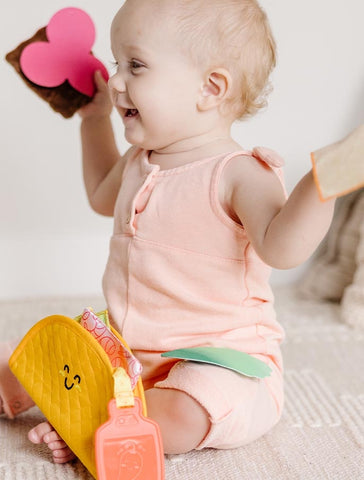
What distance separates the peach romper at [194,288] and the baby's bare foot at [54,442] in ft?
0.39

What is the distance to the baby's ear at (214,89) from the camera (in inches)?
31.1

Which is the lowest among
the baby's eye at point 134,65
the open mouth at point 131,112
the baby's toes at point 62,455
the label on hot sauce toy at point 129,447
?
the baby's toes at point 62,455

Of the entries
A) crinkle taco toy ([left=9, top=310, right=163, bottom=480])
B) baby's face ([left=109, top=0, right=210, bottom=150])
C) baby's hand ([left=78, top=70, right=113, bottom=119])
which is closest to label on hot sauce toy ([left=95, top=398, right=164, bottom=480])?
crinkle taco toy ([left=9, top=310, right=163, bottom=480])

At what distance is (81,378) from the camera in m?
0.76

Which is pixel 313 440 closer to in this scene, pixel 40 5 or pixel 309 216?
pixel 309 216

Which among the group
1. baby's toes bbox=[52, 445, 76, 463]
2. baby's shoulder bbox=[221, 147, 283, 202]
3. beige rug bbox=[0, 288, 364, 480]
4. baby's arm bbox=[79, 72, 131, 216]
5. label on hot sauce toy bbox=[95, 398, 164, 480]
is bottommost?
beige rug bbox=[0, 288, 364, 480]

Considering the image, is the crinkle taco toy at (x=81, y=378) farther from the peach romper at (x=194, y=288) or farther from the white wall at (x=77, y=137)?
the white wall at (x=77, y=137)

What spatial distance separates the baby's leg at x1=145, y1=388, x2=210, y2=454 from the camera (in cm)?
76

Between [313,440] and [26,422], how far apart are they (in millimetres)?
344

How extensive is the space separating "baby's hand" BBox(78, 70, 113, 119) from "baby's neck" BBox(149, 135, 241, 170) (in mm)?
173

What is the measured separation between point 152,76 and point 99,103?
8.3 inches

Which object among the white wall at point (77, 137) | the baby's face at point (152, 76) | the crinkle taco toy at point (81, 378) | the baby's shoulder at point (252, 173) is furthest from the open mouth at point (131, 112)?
the white wall at point (77, 137)

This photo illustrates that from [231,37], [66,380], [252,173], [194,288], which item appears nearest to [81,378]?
[66,380]

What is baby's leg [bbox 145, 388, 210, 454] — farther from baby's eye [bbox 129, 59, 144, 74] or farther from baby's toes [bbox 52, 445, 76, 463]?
baby's eye [bbox 129, 59, 144, 74]
